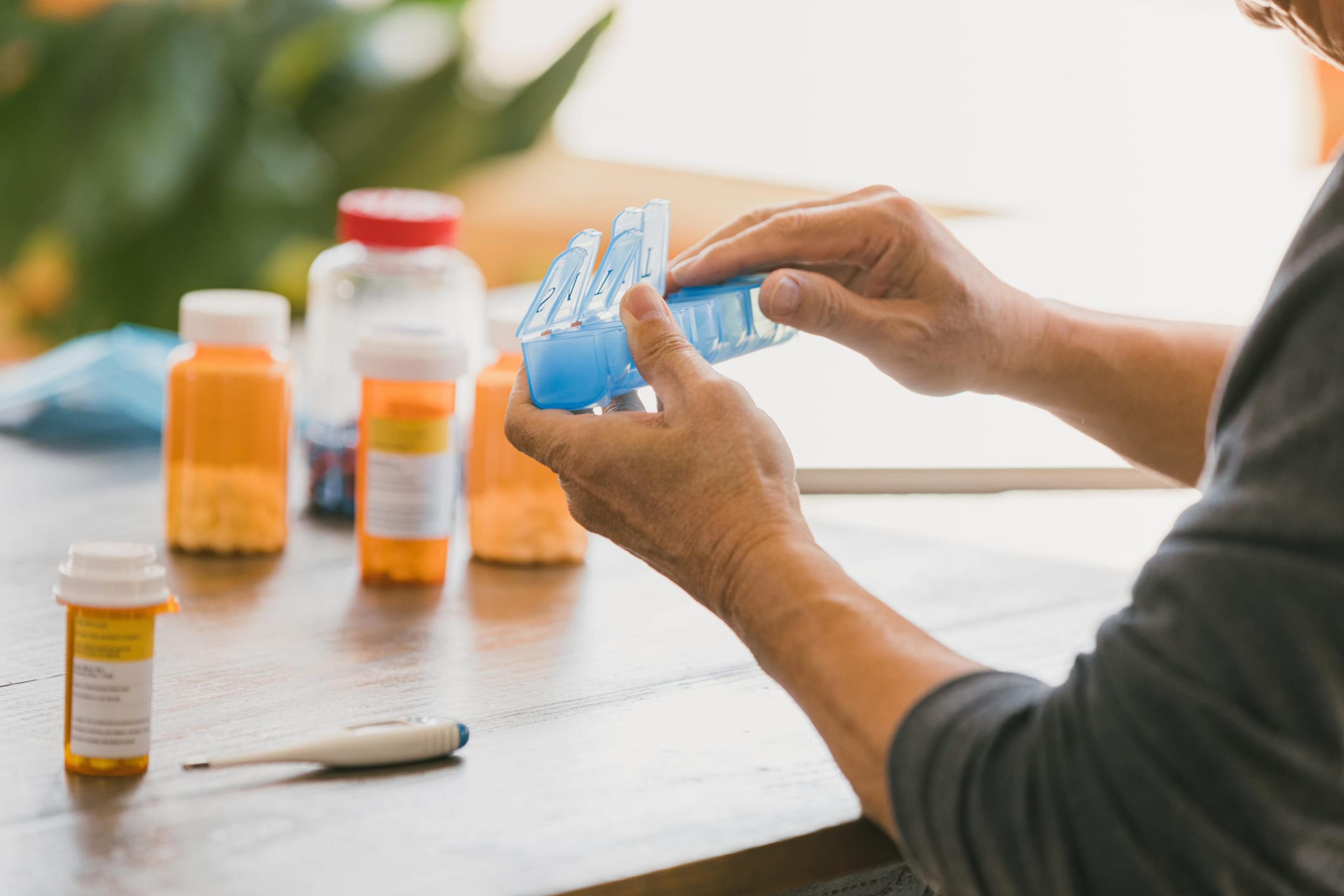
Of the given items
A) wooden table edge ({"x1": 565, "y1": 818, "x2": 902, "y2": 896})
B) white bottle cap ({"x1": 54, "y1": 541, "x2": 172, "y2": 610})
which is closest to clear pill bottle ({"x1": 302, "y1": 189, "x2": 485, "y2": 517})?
white bottle cap ({"x1": 54, "y1": 541, "x2": 172, "y2": 610})

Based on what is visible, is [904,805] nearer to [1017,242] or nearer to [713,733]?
[713,733]

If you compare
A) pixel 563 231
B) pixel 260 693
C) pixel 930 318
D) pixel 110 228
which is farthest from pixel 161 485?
pixel 563 231

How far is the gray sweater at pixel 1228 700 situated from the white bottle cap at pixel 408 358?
58 cm

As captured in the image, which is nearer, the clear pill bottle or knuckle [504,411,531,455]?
knuckle [504,411,531,455]

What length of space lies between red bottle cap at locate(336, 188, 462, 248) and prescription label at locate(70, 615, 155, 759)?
59 cm

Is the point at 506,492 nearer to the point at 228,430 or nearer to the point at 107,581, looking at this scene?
the point at 228,430

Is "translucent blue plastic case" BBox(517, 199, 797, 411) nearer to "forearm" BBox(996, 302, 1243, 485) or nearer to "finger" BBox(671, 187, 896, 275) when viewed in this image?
"finger" BBox(671, 187, 896, 275)

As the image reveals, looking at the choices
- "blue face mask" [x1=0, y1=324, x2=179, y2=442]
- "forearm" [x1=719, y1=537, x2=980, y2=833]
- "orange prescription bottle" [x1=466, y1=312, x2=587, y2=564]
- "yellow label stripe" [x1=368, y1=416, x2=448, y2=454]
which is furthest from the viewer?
"blue face mask" [x1=0, y1=324, x2=179, y2=442]

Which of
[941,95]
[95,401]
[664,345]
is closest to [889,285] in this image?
[664,345]

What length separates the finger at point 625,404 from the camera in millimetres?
868

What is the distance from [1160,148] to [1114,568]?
2336 mm

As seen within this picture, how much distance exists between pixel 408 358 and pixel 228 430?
17 cm

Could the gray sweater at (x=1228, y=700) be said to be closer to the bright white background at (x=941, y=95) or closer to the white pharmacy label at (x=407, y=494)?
the white pharmacy label at (x=407, y=494)

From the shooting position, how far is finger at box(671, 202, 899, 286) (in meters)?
0.98
